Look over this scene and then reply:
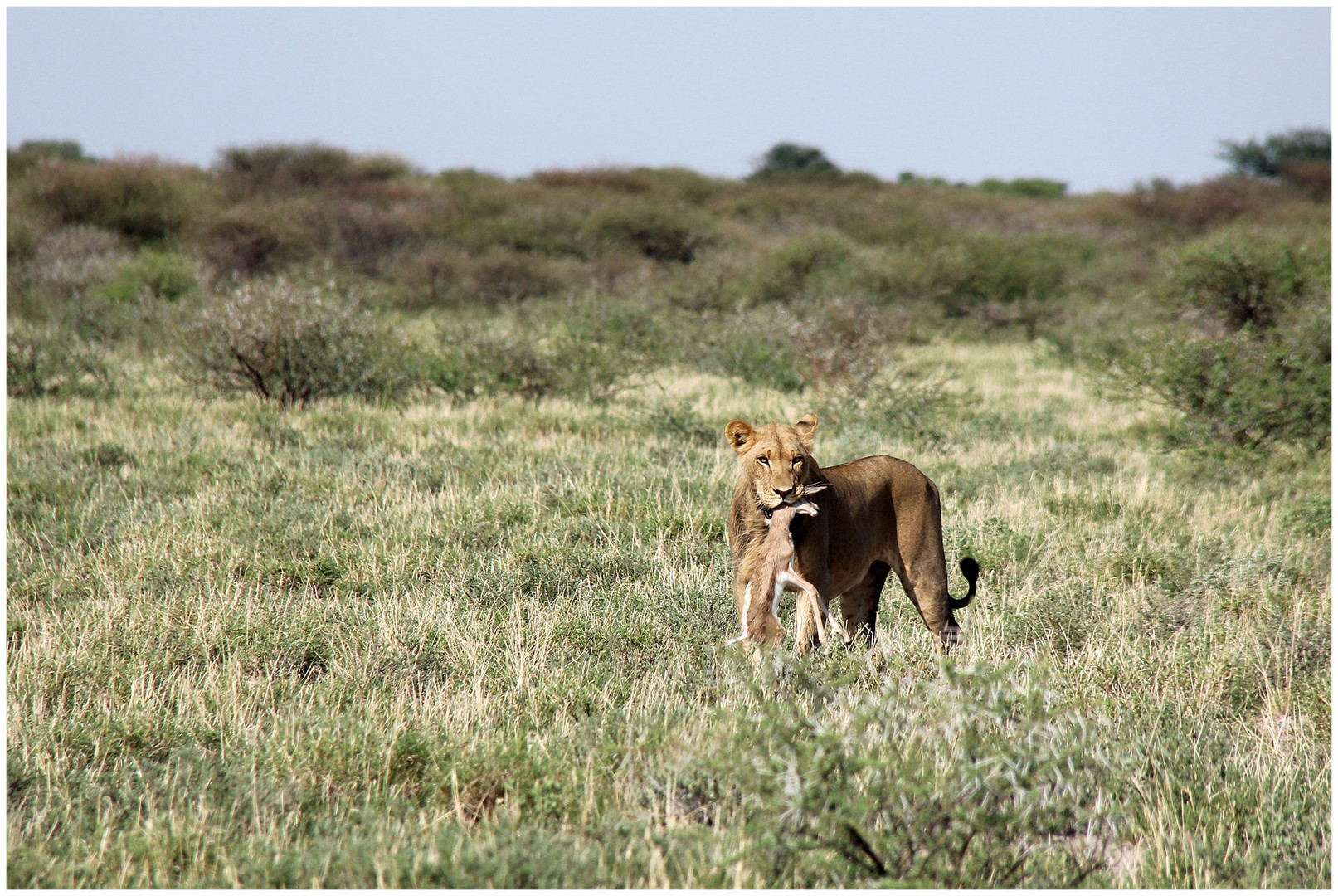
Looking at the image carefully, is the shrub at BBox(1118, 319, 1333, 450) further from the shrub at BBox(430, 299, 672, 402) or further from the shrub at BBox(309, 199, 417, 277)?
the shrub at BBox(309, 199, 417, 277)

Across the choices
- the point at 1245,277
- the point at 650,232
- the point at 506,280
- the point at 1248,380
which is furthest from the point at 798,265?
the point at 1248,380

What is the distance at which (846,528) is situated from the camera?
392 cm

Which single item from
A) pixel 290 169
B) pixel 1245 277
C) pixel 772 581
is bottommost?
pixel 772 581

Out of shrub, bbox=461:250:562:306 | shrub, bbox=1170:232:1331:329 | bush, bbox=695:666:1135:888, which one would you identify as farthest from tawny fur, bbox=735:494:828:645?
shrub, bbox=461:250:562:306

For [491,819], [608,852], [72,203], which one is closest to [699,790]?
[608,852]

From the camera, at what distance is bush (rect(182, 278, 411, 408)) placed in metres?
12.2

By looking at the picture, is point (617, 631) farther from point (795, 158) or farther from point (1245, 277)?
point (795, 158)

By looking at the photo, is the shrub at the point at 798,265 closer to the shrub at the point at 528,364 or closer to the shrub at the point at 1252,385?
the shrub at the point at 528,364

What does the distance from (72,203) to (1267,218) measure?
40762 mm

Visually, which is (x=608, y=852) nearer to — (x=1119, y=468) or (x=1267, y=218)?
(x=1119, y=468)

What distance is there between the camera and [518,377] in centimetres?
1350

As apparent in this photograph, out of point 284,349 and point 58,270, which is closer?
point 284,349

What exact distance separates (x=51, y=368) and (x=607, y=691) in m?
12.1

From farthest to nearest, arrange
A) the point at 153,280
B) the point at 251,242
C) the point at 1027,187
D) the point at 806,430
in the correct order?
1. the point at 1027,187
2. the point at 251,242
3. the point at 153,280
4. the point at 806,430
